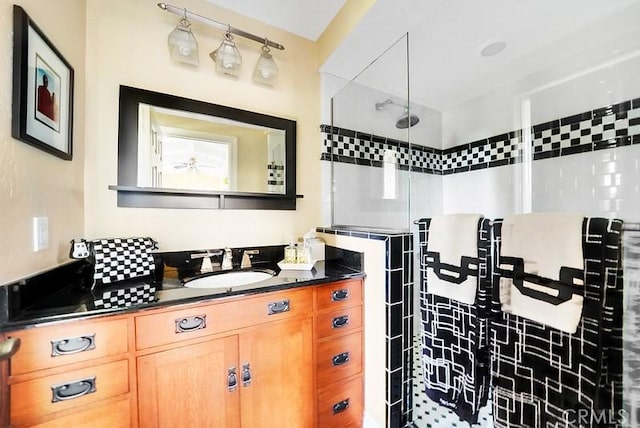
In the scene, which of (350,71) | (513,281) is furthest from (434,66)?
(513,281)

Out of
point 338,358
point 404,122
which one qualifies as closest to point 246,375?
point 338,358

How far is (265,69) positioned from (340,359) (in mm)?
1733

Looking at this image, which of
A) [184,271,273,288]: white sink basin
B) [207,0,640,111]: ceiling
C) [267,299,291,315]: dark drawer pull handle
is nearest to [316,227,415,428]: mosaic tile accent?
[267,299,291,315]: dark drawer pull handle

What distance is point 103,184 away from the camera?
1.21 m

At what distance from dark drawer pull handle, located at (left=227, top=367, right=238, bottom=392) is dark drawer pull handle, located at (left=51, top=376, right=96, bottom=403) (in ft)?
1.35

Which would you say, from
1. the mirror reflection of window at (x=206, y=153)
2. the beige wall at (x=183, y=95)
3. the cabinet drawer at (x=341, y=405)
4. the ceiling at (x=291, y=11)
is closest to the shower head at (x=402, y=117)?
the beige wall at (x=183, y=95)

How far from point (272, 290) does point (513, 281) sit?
978 mm

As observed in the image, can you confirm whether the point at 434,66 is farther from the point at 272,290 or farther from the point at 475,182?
the point at 272,290

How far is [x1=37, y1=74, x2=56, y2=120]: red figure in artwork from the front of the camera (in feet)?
2.90

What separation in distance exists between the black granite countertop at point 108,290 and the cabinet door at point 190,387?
188 millimetres

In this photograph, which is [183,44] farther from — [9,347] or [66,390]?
[66,390]

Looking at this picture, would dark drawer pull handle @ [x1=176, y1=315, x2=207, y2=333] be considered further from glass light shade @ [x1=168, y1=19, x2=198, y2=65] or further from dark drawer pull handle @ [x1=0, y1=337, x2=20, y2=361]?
glass light shade @ [x1=168, y1=19, x2=198, y2=65]

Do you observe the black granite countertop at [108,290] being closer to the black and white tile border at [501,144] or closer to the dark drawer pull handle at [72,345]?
the dark drawer pull handle at [72,345]

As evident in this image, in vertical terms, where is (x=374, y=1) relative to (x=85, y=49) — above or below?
above
